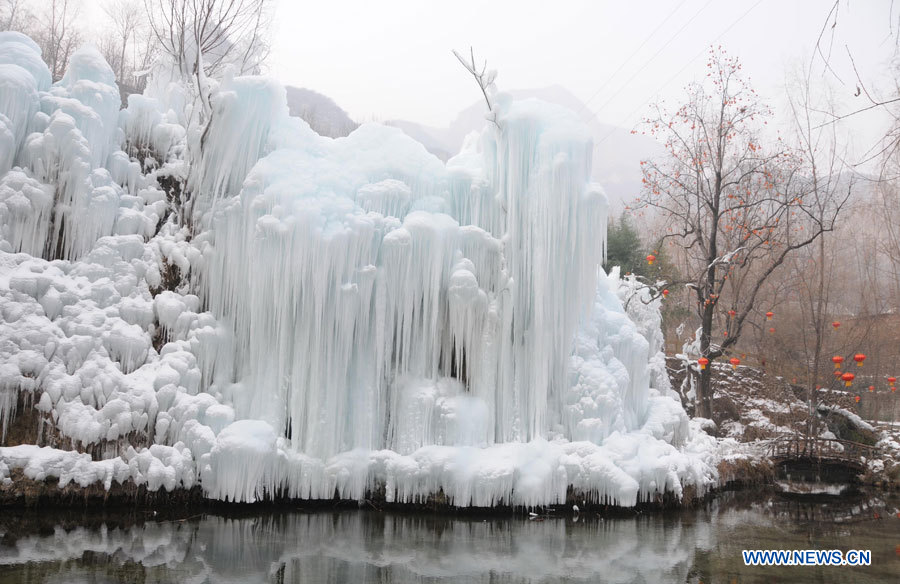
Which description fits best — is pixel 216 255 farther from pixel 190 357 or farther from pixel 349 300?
pixel 349 300

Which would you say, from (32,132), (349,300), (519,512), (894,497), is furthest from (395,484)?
(894,497)

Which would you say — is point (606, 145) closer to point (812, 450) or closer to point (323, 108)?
point (323, 108)

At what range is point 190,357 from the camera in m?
7.48

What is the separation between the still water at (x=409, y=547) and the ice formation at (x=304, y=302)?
0.43 m

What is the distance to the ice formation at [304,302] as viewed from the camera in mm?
7062

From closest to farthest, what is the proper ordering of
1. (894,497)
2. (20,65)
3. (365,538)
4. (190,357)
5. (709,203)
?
1. (365,538)
2. (190,357)
3. (20,65)
4. (894,497)
5. (709,203)

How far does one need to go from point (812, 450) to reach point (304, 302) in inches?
390

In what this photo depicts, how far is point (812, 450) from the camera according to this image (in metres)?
11.7

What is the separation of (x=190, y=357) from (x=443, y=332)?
125 inches

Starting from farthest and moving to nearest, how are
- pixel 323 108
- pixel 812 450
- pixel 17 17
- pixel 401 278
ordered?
pixel 323 108
pixel 17 17
pixel 812 450
pixel 401 278

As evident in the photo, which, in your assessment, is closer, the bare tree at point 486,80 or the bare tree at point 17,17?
the bare tree at point 486,80

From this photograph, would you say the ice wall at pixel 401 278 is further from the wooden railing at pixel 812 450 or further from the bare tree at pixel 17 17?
the bare tree at pixel 17 17

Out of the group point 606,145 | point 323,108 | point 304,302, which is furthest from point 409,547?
point 606,145

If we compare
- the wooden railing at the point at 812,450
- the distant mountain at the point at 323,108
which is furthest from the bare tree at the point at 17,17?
the wooden railing at the point at 812,450
